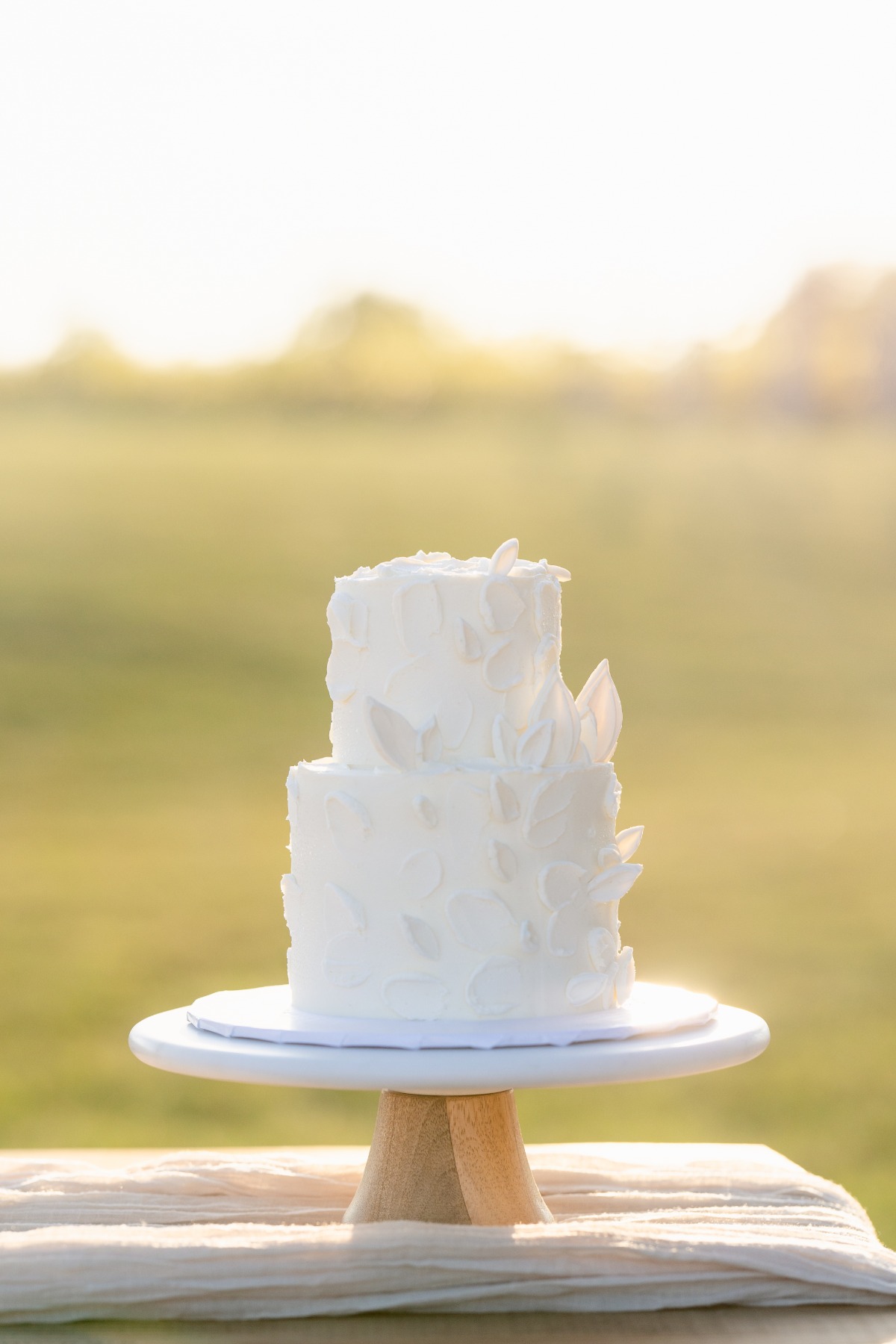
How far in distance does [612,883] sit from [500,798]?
0.17m

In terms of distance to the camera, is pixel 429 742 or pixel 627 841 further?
pixel 627 841

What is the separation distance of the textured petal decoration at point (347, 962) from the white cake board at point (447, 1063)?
0.14 metres

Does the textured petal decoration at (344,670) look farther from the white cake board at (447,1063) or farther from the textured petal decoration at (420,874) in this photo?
the white cake board at (447,1063)

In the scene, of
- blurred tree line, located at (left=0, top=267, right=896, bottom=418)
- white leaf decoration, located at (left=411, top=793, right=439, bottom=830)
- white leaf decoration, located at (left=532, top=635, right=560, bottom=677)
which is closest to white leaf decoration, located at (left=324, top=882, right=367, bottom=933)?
white leaf decoration, located at (left=411, top=793, right=439, bottom=830)

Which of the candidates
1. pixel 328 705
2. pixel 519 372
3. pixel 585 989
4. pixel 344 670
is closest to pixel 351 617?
pixel 344 670

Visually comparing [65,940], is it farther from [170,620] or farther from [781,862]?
[781,862]

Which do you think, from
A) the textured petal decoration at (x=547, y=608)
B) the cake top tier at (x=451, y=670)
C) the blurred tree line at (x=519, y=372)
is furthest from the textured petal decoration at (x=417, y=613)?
the blurred tree line at (x=519, y=372)

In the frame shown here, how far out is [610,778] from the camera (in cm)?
174

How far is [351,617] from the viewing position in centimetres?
173

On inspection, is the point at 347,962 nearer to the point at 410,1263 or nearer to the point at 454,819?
the point at 454,819

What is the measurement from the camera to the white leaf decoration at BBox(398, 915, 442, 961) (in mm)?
1634

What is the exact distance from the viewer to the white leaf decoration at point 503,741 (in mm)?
1685

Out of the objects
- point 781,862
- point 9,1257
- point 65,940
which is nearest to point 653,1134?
point 781,862

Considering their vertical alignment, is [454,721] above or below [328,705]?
below
